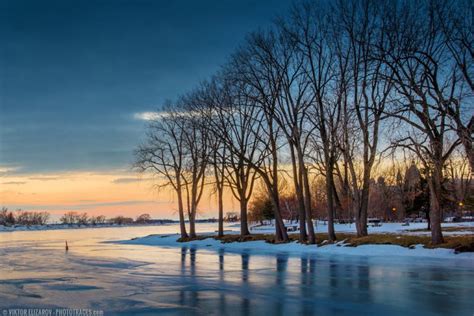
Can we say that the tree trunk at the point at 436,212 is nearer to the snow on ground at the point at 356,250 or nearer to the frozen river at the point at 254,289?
the snow on ground at the point at 356,250

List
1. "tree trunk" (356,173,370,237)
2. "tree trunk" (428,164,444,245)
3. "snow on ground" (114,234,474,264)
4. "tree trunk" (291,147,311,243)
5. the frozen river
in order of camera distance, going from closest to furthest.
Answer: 1. the frozen river
2. "snow on ground" (114,234,474,264)
3. "tree trunk" (428,164,444,245)
4. "tree trunk" (356,173,370,237)
5. "tree trunk" (291,147,311,243)

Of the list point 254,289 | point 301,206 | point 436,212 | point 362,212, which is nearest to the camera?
→ point 254,289

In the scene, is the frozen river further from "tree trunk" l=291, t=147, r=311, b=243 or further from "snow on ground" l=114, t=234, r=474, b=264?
"tree trunk" l=291, t=147, r=311, b=243

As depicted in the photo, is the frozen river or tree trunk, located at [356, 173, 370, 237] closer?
the frozen river

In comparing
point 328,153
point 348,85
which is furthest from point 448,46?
point 328,153

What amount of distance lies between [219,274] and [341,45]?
1980cm

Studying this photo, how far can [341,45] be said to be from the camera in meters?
32.7

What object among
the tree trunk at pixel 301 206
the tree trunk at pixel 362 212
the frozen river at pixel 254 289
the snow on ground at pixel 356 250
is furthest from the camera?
the tree trunk at pixel 301 206

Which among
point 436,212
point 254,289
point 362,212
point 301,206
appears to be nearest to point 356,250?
point 436,212

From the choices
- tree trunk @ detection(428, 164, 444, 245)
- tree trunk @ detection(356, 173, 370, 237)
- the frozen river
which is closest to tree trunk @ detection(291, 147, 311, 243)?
tree trunk @ detection(356, 173, 370, 237)

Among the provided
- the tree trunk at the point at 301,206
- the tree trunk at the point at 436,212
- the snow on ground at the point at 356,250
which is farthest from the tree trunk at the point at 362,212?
the tree trunk at the point at 436,212

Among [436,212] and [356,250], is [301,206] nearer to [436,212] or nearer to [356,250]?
[356,250]

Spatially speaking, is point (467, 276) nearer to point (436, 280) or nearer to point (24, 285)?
point (436, 280)

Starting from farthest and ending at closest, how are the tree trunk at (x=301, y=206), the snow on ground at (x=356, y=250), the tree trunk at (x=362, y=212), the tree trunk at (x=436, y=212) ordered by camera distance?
the tree trunk at (x=301, y=206)
the tree trunk at (x=362, y=212)
the tree trunk at (x=436, y=212)
the snow on ground at (x=356, y=250)
